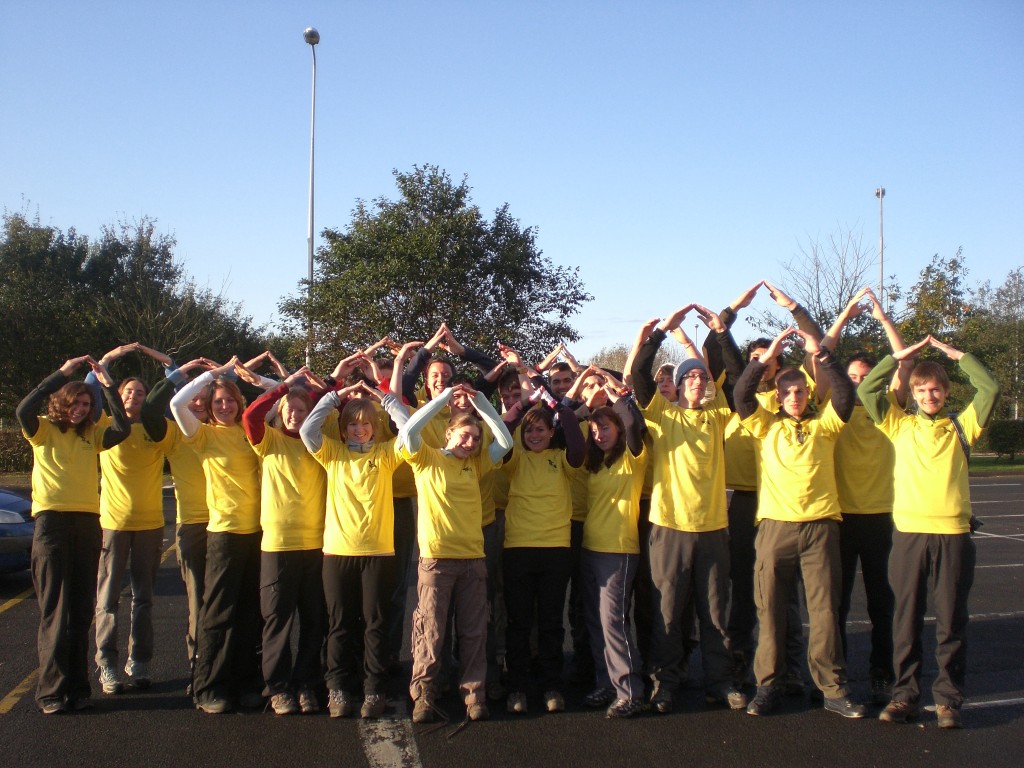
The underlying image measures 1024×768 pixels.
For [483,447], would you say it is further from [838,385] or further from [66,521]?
[66,521]

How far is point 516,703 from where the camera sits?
16.6ft

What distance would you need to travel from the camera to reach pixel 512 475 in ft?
18.0

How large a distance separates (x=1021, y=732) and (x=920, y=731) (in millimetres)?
558

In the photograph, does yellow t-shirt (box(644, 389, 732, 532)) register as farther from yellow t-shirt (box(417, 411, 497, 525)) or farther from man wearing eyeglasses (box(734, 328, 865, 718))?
yellow t-shirt (box(417, 411, 497, 525))

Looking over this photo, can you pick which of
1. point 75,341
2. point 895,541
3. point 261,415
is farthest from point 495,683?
point 75,341

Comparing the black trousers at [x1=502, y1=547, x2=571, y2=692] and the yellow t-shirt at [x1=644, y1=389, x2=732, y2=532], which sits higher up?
the yellow t-shirt at [x1=644, y1=389, x2=732, y2=532]

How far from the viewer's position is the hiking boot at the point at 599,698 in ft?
16.9

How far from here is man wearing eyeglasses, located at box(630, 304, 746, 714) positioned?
5195mm

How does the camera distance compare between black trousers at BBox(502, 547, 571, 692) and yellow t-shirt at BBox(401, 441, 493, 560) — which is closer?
yellow t-shirt at BBox(401, 441, 493, 560)

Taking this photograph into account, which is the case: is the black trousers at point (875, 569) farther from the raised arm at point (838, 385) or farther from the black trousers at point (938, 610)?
the raised arm at point (838, 385)

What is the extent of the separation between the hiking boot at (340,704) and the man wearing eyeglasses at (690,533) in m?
1.82

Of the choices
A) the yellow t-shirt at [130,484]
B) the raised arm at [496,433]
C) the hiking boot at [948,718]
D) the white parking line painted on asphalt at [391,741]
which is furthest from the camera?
the yellow t-shirt at [130,484]

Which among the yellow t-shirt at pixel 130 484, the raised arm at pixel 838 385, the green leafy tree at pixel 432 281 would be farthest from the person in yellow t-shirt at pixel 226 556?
the green leafy tree at pixel 432 281

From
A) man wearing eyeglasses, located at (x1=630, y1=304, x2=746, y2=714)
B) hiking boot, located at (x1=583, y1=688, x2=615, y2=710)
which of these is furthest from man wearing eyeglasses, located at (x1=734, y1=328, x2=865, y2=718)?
hiking boot, located at (x1=583, y1=688, x2=615, y2=710)
